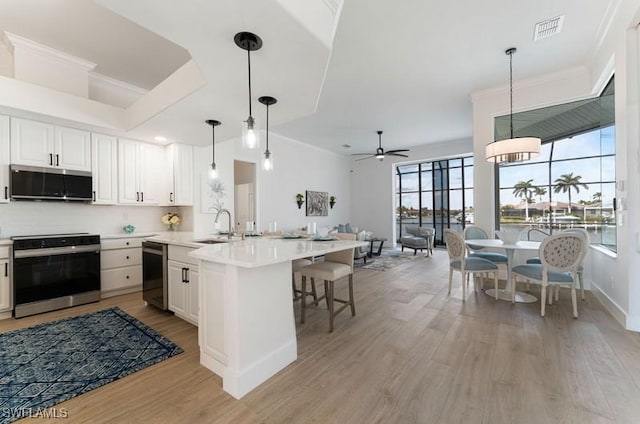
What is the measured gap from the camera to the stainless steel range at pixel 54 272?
3.17 meters

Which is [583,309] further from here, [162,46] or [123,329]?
[162,46]

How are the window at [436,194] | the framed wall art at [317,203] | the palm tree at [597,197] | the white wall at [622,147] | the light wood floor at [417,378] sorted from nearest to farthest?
the light wood floor at [417,378]
the white wall at [622,147]
the palm tree at [597,197]
the framed wall art at [317,203]
the window at [436,194]

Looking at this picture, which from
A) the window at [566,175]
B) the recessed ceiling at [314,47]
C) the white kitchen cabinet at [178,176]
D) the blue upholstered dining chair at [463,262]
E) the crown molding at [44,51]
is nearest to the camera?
the recessed ceiling at [314,47]

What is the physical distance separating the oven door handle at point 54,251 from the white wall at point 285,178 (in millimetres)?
1498

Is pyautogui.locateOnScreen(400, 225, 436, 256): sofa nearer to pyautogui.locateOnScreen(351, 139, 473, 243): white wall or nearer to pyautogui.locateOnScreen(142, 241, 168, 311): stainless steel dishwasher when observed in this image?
pyautogui.locateOnScreen(351, 139, 473, 243): white wall

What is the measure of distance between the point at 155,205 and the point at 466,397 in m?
5.00

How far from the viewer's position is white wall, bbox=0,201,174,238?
3.53 meters

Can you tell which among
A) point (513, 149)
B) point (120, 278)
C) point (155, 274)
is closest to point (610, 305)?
point (513, 149)

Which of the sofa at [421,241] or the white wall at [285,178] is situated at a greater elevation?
the white wall at [285,178]

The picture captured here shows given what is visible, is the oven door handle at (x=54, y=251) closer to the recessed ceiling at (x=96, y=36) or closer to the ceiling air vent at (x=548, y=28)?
the recessed ceiling at (x=96, y=36)

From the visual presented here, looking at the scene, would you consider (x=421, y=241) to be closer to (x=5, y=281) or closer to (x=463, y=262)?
(x=463, y=262)

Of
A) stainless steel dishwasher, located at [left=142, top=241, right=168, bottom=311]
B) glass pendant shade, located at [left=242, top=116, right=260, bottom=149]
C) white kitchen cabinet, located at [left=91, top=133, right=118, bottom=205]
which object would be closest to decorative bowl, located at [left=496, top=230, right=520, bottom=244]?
glass pendant shade, located at [left=242, top=116, right=260, bottom=149]

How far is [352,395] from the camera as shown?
1.79 meters

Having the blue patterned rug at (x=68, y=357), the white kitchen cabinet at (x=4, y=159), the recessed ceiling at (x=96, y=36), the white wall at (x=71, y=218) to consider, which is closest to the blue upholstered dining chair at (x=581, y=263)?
the blue patterned rug at (x=68, y=357)
